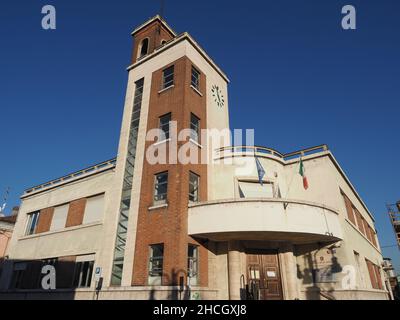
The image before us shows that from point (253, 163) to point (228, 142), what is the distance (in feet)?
14.0

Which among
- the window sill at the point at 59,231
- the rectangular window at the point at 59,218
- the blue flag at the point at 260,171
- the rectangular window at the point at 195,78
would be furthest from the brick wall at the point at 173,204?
the rectangular window at the point at 59,218

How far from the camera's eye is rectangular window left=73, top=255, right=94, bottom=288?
18312mm

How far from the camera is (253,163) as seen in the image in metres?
18.4

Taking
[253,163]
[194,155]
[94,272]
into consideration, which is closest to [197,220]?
[194,155]

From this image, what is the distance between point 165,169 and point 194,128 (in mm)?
3722

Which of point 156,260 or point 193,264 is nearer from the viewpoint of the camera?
point 156,260

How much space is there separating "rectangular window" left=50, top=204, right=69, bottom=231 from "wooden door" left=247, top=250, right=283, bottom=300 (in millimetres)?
14705

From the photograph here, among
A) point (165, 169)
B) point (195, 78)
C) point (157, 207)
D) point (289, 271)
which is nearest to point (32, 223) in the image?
point (157, 207)

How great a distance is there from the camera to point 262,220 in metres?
14.3

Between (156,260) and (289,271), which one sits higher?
(156,260)

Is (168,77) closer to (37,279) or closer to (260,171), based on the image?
(260,171)

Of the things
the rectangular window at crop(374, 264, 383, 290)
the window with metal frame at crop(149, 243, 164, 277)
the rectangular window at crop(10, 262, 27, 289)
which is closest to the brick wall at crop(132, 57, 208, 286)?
the window with metal frame at crop(149, 243, 164, 277)

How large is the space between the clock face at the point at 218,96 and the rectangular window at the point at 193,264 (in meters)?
11.8
